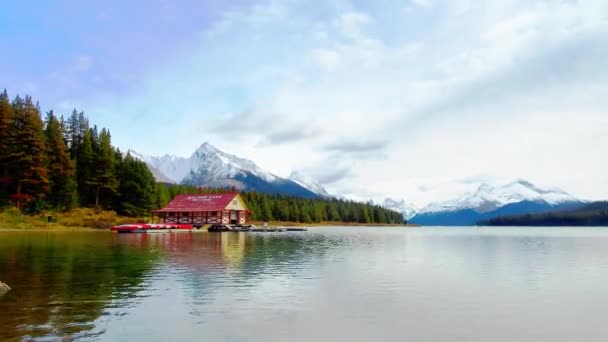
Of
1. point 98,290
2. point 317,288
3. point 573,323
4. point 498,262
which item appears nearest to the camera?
point 573,323

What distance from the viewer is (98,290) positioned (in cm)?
2488

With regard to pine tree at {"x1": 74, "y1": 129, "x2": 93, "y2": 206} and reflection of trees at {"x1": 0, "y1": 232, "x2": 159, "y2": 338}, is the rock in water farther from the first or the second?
pine tree at {"x1": 74, "y1": 129, "x2": 93, "y2": 206}

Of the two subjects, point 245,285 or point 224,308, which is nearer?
point 224,308

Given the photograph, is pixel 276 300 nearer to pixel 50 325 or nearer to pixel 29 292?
pixel 50 325

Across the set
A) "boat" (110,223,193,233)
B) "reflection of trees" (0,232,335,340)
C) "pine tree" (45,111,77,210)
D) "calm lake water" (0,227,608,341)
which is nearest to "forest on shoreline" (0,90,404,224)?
"pine tree" (45,111,77,210)

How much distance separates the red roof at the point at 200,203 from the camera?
136 m

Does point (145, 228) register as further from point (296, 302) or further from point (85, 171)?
point (296, 302)

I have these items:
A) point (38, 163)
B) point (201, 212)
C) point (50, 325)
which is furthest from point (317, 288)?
point (201, 212)

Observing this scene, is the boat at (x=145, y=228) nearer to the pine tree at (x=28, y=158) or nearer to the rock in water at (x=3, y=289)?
the pine tree at (x=28, y=158)

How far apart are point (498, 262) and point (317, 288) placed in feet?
81.0

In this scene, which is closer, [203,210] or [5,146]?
[5,146]

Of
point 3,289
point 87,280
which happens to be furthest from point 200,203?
point 3,289

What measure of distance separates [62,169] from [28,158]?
12.1 metres

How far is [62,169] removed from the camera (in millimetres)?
113938
